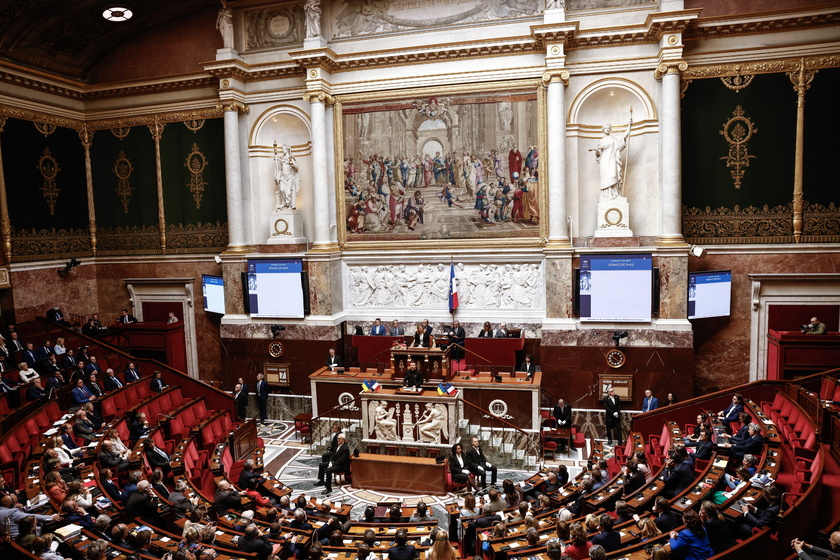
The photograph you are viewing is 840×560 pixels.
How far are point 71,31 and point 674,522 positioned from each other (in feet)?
75.2

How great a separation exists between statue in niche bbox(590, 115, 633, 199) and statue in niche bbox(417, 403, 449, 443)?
8.36m

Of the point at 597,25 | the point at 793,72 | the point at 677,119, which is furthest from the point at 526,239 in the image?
the point at 793,72

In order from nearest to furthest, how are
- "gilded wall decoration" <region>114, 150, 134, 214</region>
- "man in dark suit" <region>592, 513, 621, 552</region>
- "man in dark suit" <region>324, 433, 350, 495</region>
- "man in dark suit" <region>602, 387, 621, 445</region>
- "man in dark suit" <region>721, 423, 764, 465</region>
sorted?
"man in dark suit" <region>592, 513, 621, 552</region> → "man in dark suit" <region>721, 423, 764, 465</region> → "man in dark suit" <region>324, 433, 350, 495</region> → "man in dark suit" <region>602, 387, 621, 445</region> → "gilded wall decoration" <region>114, 150, 134, 214</region>

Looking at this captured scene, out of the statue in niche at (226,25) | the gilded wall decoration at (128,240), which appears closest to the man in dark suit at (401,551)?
the gilded wall decoration at (128,240)

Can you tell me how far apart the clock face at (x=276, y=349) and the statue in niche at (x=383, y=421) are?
572 centimetres

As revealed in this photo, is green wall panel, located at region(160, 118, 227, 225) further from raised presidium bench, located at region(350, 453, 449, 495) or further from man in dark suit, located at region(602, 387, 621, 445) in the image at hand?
man in dark suit, located at region(602, 387, 621, 445)

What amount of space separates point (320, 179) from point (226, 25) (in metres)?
6.23

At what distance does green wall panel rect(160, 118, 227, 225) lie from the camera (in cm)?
2066

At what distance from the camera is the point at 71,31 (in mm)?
19797

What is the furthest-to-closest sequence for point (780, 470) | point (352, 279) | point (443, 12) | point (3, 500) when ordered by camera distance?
1. point (352, 279)
2. point (443, 12)
3. point (780, 470)
4. point (3, 500)

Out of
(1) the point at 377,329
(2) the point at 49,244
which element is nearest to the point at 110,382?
(2) the point at 49,244

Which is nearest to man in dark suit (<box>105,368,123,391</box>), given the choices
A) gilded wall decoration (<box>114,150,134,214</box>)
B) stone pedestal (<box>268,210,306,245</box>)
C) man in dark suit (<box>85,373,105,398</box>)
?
man in dark suit (<box>85,373,105,398</box>)

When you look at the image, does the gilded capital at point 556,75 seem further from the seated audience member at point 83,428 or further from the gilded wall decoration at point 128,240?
the seated audience member at point 83,428

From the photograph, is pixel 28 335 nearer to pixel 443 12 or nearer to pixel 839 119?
pixel 443 12
